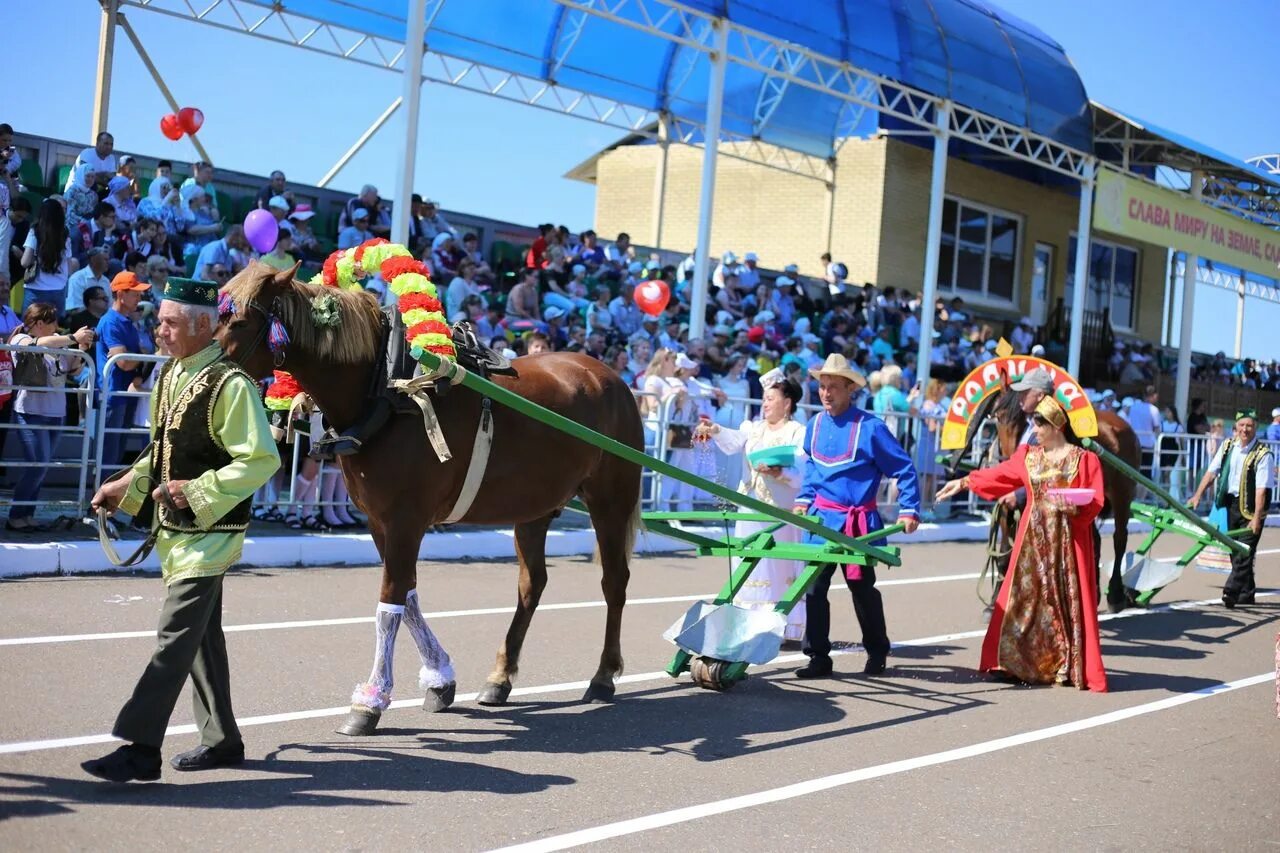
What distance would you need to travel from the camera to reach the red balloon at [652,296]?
56.8 ft

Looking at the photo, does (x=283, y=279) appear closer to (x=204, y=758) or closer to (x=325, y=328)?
(x=325, y=328)

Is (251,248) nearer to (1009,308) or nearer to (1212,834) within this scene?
(1212,834)

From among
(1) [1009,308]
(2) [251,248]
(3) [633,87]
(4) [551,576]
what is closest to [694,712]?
(4) [551,576]

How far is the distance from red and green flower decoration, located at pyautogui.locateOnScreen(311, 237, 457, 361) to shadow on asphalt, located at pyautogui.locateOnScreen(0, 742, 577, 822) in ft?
5.99

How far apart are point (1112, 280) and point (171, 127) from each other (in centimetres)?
2524

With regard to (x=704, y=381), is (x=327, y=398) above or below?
below

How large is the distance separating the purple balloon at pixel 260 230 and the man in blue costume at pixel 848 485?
7.32 metres

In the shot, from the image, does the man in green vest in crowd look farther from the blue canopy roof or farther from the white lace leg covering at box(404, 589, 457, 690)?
the blue canopy roof

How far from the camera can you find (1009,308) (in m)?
29.8

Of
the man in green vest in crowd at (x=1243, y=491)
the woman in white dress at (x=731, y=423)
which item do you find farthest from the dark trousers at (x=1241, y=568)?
the woman in white dress at (x=731, y=423)

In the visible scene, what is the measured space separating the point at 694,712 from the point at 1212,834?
2.62m

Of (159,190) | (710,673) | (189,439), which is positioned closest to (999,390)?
(710,673)

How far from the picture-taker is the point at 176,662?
4.72m

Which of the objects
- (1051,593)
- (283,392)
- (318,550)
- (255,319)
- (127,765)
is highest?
(255,319)
